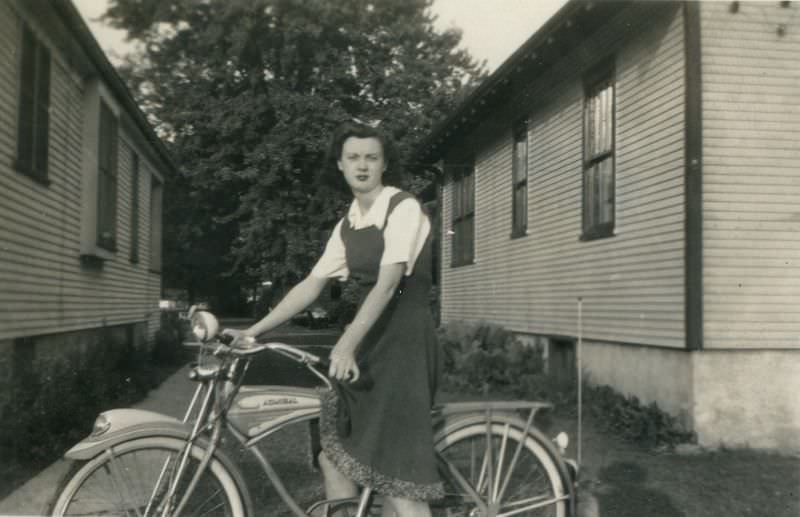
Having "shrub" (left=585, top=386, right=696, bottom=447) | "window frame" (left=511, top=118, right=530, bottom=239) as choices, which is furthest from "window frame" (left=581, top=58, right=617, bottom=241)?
"window frame" (left=511, top=118, right=530, bottom=239)

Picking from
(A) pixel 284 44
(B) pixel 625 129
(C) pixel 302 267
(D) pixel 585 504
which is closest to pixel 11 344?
(C) pixel 302 267

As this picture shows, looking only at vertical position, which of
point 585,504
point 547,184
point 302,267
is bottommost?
point 585,504

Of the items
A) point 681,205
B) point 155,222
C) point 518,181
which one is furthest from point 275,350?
point 155,222

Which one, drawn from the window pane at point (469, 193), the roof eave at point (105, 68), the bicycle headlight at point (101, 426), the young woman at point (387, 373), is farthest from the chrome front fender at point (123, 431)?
the window pane at point (469, 193)

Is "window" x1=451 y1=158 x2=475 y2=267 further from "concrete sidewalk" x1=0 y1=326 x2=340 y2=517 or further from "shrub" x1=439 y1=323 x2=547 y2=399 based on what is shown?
"concrete sidewalk" x1=0 y1=326 x2=340 y2=517

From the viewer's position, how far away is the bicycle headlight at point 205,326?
278 centimetres

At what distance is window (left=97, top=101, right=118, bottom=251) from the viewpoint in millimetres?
9992

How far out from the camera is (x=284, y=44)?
5961 mm

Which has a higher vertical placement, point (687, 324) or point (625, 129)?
point (625, 129)

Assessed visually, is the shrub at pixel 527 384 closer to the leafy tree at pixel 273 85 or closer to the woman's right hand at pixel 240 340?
the leafy tree at pixel 273 85

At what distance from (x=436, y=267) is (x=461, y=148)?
348cm

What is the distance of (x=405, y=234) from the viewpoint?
2.73 metres

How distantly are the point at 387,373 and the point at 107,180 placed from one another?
9.09 m

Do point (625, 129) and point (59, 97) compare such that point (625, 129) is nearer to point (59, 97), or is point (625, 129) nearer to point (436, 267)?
point (59, 97)
